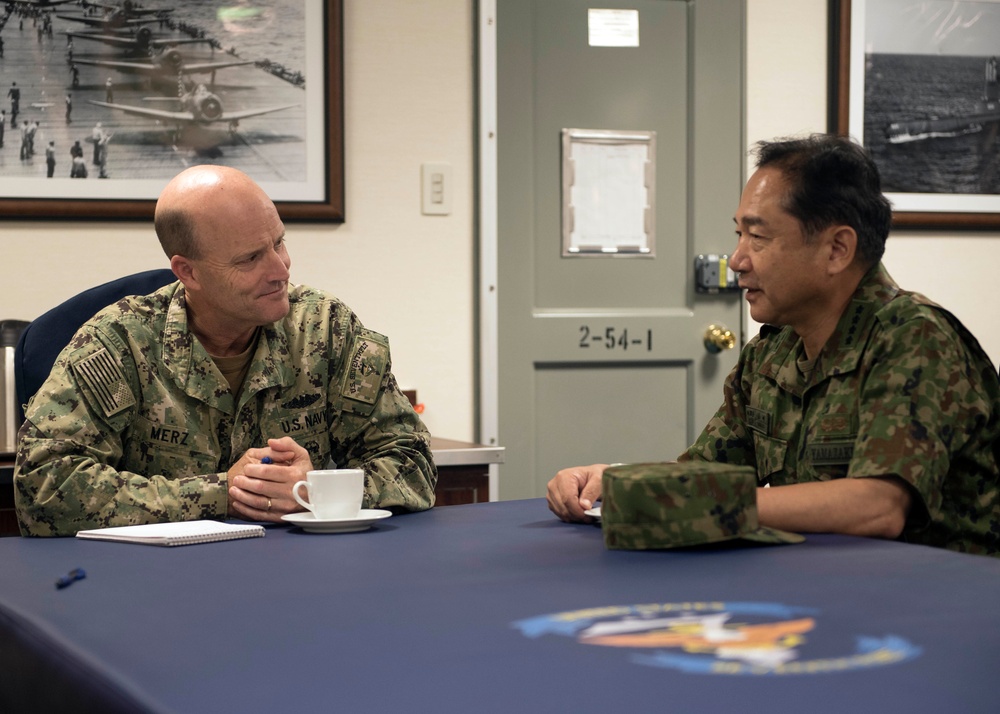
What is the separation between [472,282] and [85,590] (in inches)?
92.7

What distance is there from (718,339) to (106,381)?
2294 millimetres

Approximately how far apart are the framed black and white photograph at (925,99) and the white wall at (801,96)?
0.06 metres

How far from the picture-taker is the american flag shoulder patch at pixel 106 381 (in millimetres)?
1826

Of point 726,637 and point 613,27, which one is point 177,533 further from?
point 613,27

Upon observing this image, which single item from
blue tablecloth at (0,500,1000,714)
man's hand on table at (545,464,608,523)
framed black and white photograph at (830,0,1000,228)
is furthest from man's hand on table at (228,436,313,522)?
framed black and white photograph at (830,0,1000,228)

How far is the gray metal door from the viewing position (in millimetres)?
3504

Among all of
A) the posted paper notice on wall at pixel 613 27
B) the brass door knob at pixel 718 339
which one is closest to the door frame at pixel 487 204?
the posted paper notice on wall at pixel 613 27

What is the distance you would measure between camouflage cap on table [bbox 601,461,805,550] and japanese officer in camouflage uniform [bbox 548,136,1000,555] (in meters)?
0.15

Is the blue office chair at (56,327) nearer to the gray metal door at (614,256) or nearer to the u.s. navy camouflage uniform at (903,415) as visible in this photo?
the u.s. navy camouflage uniform at (903,415)

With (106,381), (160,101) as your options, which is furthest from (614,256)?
(106,381)

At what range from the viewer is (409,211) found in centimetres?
338

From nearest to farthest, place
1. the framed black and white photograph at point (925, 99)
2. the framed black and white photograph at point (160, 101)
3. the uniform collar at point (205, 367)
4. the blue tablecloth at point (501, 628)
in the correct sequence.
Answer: the blue tablecloth at point (501, 628), the uniform collar at point (205, 367), the framed black and white photograph at point (160, 101), the framed black and white photograph at point (925, 99)

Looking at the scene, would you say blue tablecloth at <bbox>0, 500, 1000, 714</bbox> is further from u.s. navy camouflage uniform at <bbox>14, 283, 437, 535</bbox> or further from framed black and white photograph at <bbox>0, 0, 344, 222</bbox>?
framed black and white photograph at <bbox>0, 0, 344, 222</bbox>

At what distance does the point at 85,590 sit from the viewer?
1.18m
